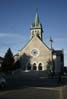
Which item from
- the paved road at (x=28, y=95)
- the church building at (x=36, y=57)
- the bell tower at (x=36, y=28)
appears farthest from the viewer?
the bell tower at (x=36, y=28)

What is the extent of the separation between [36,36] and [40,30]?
12.2 metres

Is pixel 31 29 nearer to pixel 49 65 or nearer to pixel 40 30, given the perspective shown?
pixel 40 30

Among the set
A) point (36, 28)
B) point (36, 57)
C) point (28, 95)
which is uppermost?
point (36, 28)

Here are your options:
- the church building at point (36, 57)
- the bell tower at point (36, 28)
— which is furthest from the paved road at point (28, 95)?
the bell tower at point (36, 28)

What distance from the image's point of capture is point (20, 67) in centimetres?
9712

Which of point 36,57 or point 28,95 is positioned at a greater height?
point 36,57

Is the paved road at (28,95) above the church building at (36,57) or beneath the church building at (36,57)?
beneath

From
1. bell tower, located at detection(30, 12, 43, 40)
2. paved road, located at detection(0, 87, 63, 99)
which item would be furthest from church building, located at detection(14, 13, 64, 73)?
paved road, located at detection(0, 87, 63, 99)

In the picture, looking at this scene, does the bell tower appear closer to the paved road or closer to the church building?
the church building

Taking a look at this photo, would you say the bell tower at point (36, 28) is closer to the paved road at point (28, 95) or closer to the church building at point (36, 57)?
the church building at point (36, 57)

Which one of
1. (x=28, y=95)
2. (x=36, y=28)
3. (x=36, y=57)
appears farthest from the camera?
(x=36, y=28)

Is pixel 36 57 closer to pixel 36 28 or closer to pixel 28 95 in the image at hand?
pixel 36 28

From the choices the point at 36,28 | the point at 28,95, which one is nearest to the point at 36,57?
the point at 36,28

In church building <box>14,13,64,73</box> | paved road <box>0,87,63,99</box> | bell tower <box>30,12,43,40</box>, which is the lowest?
paved road <box>0,87,63,99</box>
